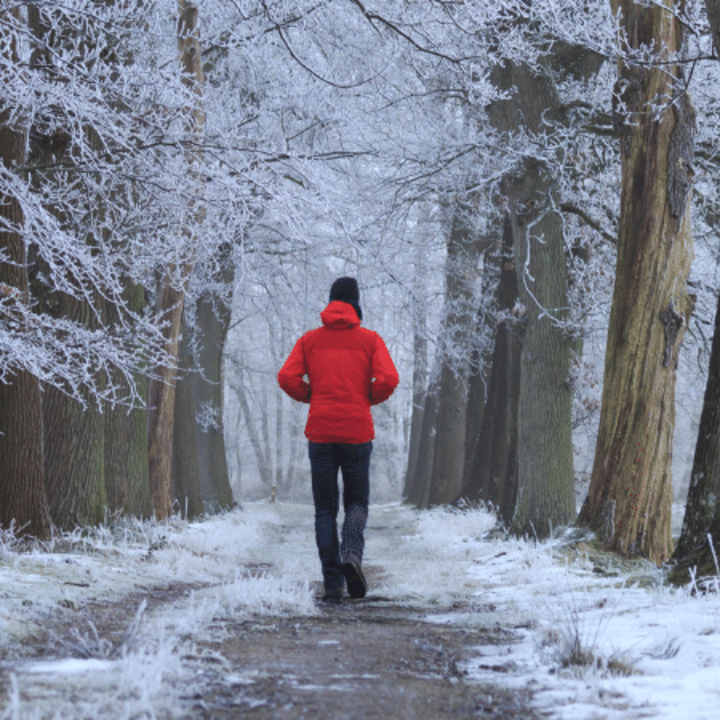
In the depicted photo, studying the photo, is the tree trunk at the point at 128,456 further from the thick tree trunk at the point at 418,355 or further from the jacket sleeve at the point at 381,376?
the thick tree trunk at the point at 418,355

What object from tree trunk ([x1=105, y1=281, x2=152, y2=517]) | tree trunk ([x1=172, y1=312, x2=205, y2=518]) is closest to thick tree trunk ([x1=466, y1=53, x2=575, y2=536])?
tree trunk ([x1=105, y1=281, x2=152, y2=517])

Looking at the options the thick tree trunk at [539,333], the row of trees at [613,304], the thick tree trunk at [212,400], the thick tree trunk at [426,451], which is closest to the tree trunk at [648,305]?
the row of trees at [613,304]

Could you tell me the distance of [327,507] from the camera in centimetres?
662

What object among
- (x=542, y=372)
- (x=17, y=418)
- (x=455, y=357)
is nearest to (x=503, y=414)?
(x=455, y=357)

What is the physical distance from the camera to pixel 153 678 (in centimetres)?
302

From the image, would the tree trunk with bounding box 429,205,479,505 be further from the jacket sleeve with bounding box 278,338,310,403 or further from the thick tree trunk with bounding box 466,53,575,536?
the jacket sleeve with bounding box 278,338,310,403

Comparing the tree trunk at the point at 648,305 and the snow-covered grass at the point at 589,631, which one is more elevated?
the tree trunk at the point at 648,305

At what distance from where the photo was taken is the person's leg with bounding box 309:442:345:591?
644cm

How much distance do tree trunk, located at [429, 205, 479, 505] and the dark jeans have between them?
9.10 meters

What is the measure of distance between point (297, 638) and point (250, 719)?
174cm

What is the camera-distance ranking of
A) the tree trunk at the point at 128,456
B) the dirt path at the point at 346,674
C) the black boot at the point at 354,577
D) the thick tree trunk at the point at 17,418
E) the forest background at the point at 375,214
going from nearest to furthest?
the dirt path at the point at 346,674 → the black boot at the point at 354,577 → the forest background at the point at 375,214 → the thick tree trunk at the point at 17,418 → the tree trunk at the point at 128,456

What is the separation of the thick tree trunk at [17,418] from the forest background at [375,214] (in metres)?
0.02

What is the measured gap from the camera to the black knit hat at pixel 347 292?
6.55m

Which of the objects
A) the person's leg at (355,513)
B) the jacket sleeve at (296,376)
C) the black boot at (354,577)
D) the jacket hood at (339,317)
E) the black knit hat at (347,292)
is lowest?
the black boot at (354,577)
